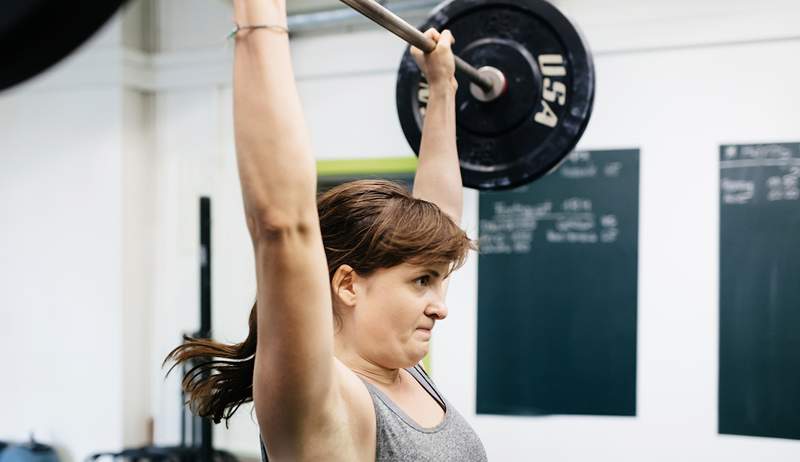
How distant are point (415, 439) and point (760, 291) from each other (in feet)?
7.11

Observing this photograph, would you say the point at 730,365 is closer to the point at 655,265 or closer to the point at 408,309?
the point at 655,265

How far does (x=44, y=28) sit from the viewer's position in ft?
1.61

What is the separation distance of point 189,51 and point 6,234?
4.56ft

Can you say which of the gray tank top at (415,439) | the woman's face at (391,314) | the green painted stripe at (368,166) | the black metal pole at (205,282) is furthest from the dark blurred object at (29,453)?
the woman's face at (391,314)

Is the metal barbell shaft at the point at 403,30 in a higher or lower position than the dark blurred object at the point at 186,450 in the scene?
higher

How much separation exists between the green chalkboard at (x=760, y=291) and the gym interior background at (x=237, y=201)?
3cm

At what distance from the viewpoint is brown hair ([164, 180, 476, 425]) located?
1083 millimetres

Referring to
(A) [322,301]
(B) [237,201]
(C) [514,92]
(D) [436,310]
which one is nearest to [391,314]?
(D) [436,310]

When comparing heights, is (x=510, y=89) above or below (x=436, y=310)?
above

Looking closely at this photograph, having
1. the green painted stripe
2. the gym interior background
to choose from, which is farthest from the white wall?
the green painted stripe

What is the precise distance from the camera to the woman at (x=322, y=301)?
76cm

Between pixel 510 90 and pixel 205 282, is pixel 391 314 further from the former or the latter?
pixel 205 282

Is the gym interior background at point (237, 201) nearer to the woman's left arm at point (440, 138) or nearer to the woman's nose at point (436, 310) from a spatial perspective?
the woman's left arm at point (440, 138)

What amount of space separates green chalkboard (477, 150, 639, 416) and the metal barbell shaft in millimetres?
1371
